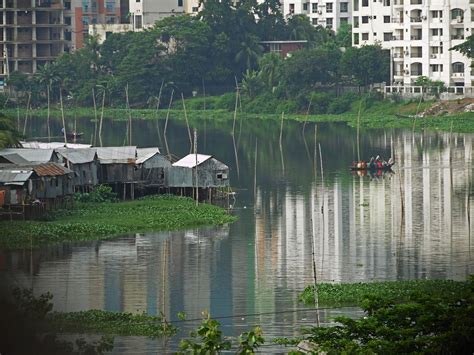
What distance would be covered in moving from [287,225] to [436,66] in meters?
32.8

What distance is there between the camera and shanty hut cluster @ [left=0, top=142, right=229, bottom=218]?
36.9 metres

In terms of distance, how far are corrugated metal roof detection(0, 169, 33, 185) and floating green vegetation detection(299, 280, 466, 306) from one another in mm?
9031

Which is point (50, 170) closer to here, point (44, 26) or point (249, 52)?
point (249, 52)

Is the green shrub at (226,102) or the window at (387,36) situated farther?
the green shrub at (226,102)

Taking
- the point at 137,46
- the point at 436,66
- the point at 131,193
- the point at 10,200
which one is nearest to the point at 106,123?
the point at 137,46

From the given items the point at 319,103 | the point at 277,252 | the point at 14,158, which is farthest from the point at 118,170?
the point at 319,103

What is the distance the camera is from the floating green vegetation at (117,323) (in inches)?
984

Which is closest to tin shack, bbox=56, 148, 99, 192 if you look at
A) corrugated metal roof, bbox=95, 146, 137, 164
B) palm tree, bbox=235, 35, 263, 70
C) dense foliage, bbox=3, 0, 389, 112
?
corrugated metal roof, bbox=95, 146, 137, 164

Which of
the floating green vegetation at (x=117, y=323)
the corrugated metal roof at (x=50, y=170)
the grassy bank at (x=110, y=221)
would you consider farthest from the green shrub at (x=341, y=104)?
the floating green vegetation at (x=117, y=323)

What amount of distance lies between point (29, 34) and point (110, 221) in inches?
1816

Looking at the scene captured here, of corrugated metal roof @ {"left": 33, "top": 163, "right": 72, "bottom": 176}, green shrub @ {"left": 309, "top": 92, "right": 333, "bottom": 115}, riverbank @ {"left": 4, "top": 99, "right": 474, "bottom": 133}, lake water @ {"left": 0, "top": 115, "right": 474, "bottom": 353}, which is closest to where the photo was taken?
lake water @ {"left": 0, "top": 115, "right": 474, "bottom": 353}

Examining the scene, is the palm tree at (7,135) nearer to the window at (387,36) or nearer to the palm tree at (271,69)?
the palm tree at (271,69)

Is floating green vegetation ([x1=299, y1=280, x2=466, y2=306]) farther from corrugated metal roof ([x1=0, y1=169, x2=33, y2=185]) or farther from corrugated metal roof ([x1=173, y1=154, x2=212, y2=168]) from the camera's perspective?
corrugated metal roof ([x1=173, y1=154, x2=212, y2=168])

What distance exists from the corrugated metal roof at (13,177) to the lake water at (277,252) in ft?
7.99
